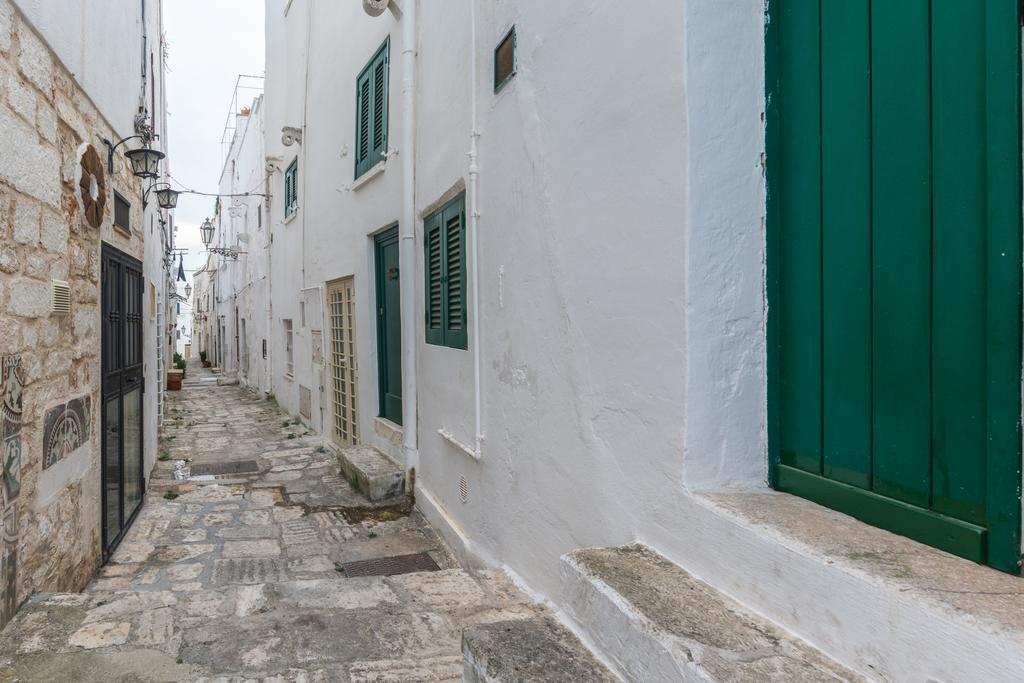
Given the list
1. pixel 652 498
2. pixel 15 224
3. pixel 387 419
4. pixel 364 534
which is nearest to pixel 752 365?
pixel 652 498

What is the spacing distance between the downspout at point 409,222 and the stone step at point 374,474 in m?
0.24

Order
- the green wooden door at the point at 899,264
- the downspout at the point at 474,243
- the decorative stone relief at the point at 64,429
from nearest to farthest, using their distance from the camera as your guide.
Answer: the green wooden door at the point at 899,264 < the decorative stone relief at the point at 64,429 < the downspout at the point at 474,243

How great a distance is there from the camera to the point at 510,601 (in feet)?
10.9

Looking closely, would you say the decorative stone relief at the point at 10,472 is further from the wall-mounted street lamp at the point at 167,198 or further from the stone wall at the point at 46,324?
the wall-mounted street lamp at the point at 167,198

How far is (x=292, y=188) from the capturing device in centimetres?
1189

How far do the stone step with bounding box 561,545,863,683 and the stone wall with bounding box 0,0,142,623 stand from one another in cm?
252

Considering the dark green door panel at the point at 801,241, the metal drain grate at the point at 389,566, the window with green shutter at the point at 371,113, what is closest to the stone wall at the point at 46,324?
the metal drain grate at the point at 389,566

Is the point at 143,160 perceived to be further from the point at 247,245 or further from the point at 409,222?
the point at 247,245

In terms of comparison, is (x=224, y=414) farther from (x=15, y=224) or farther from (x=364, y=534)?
(x=15, y=224)

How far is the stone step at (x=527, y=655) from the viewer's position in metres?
1.72

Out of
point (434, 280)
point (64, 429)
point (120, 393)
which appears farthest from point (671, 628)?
point (120, 393)

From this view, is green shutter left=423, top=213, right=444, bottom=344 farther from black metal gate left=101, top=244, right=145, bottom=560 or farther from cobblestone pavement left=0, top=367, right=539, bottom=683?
black metal gate left=101, top=244, right=145, bottom=560

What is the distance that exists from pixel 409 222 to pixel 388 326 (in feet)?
5.73

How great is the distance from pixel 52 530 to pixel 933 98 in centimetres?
417
